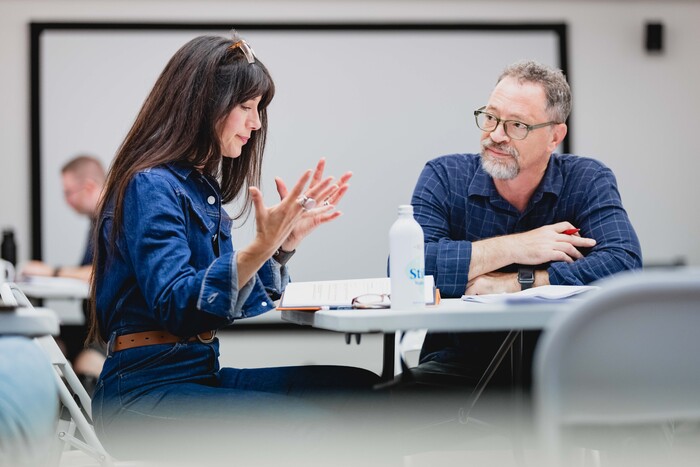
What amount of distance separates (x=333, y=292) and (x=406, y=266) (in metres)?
0.27

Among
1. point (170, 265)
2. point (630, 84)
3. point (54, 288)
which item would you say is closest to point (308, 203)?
point (170, 265)

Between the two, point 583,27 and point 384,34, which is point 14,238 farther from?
point 583,27

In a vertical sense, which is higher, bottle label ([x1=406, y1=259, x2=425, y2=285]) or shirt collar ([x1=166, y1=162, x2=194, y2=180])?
shirt collar ([x1=166, y1=162, x2=194, y2=180])

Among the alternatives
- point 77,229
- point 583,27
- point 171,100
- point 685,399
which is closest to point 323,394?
point 171,100

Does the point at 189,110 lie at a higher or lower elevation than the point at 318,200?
higher

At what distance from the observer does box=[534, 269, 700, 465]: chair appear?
104cm

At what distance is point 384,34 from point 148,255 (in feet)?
11.7

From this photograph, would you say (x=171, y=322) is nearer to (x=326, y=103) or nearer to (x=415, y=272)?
(x=415, y=272)

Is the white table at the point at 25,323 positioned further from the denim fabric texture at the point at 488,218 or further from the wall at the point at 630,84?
the wall at the point at 630,84

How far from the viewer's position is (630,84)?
16.3 feet

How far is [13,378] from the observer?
3.96 ft

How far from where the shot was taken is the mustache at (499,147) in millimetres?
2461

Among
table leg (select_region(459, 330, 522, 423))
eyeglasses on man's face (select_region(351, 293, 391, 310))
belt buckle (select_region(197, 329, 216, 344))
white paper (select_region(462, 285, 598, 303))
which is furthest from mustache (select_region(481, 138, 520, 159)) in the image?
belt buckle (select_region(197, 329, 216, 344))

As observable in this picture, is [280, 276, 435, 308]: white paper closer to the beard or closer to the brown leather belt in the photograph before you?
the brown leather belt
